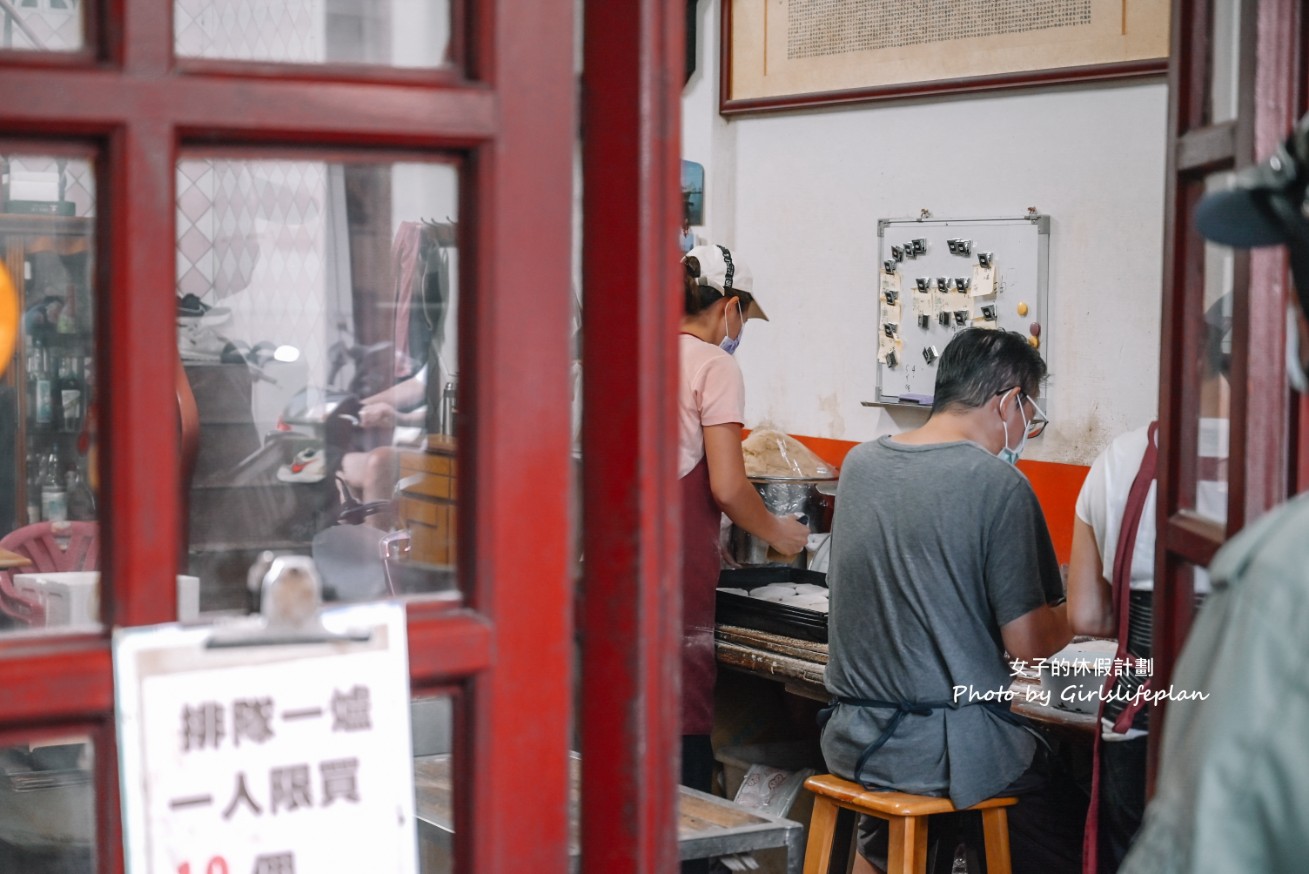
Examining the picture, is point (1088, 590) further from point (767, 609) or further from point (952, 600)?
point (767, 609)

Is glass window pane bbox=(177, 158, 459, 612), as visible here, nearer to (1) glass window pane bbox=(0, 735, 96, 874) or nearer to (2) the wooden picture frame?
(1) glass window pane bbox=(0, 735, 96, 874)

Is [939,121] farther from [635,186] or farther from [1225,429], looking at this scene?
[635,186]

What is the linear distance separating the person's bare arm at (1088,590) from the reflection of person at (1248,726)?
178cm

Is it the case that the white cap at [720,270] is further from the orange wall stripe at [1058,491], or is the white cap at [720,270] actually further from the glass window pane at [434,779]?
the glass window pane at [434,779]

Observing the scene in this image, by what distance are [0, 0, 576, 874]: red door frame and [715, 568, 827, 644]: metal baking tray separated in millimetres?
2367

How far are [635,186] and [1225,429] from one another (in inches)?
31.3

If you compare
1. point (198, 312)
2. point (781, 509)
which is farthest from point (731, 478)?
point (198, 312)

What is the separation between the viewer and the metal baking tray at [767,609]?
3.56 metres

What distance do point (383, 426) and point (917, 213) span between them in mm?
4245

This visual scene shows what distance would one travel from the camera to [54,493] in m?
1.51

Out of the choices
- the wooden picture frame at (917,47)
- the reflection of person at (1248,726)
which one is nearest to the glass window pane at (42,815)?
the reflection of person at (1248,726)

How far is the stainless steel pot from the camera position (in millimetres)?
3887

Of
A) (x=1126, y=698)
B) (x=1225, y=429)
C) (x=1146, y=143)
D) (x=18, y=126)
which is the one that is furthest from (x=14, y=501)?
(x=1146, y=143)

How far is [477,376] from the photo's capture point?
119 cm
